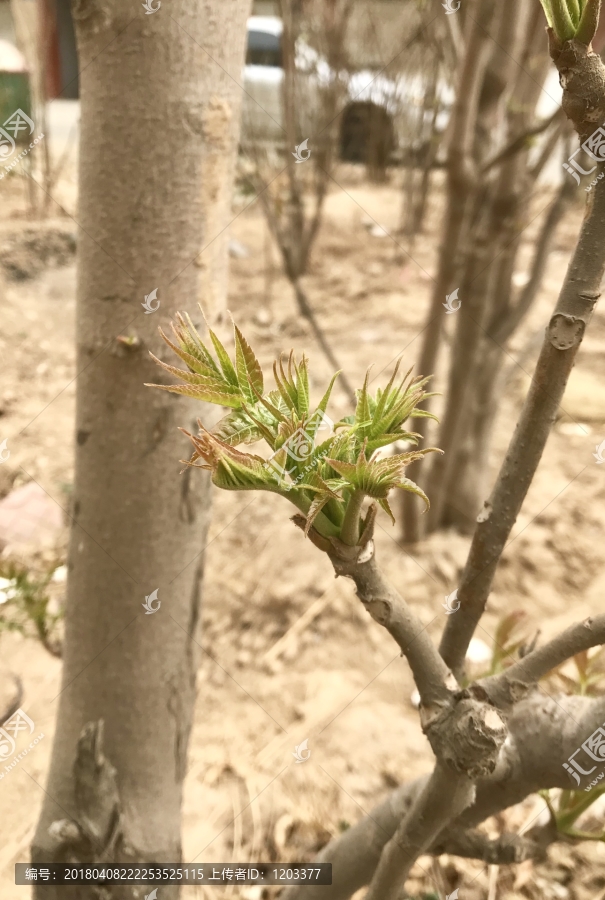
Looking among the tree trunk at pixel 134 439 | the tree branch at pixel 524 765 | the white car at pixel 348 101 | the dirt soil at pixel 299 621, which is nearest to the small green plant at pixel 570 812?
the tree branch at pixel 524 765

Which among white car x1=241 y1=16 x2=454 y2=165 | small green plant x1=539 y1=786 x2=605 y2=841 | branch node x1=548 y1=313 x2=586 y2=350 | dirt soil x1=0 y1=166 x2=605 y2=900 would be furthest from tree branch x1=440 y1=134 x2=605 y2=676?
white car x1=241 y1=16 x2=454 y2=165

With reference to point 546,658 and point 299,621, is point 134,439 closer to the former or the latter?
point 546,658

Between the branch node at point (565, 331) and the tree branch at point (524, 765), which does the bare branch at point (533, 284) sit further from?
the branch node at point (565, 331)

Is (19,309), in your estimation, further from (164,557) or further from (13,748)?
(164,557)

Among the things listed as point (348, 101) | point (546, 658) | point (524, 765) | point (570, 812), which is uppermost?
point (348, 101)

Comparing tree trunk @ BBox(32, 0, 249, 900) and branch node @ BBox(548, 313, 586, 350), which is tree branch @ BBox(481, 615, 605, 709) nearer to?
branch node @ BBox(548, 313, 586, 350)

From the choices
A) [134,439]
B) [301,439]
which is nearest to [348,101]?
[134,439]

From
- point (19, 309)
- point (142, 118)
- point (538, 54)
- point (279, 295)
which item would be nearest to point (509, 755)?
point (142, 118)
